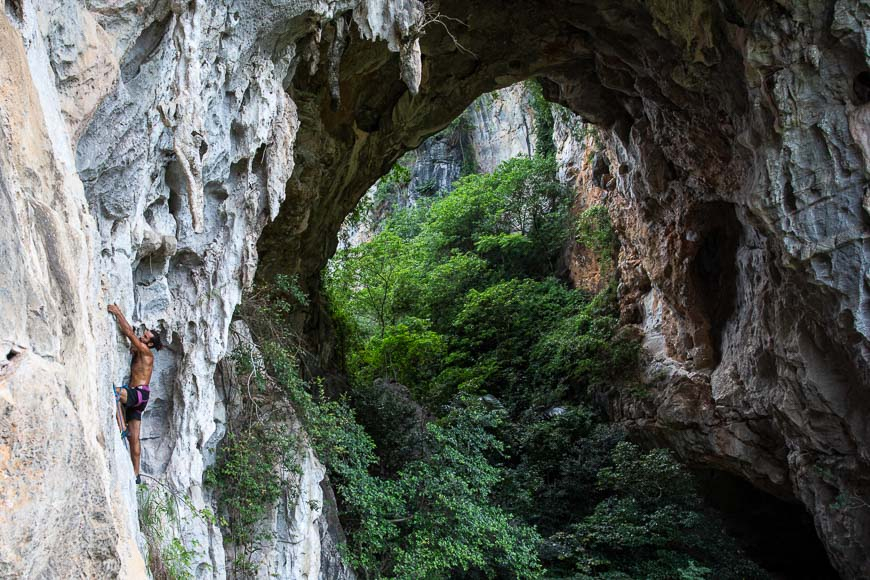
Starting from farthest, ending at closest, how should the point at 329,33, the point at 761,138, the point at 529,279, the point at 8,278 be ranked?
the point at 529,279
the point at 761,138
the point at 329,33
the point at 8,278

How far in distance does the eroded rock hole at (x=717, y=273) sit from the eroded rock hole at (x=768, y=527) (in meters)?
3.20

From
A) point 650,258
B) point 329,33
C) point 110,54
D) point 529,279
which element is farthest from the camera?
point 529,279

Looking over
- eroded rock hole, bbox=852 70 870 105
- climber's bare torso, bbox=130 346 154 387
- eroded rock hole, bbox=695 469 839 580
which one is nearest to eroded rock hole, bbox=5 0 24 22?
climber's bare torso, bbox=130 346 154 387

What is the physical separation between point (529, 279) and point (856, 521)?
335 inches

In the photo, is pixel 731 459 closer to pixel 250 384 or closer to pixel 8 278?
pixel 250 384

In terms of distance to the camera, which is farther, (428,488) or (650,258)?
(650,258)

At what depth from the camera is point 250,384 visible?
7.39 metres

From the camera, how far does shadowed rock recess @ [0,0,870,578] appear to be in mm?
2682

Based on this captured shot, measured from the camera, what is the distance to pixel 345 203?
37.9 feet

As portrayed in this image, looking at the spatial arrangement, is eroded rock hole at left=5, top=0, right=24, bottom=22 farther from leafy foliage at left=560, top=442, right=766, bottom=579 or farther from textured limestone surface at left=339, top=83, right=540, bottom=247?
textured limestone surface at left=339, top=83, right=540, bottom=247

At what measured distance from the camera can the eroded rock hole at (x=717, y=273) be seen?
11410mm

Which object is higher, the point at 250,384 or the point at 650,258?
the point at 650,258

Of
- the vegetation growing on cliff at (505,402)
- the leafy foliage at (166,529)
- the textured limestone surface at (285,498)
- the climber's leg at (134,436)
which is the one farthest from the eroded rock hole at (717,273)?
the climber's leg at (134,436)

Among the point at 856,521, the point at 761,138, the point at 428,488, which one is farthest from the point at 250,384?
the point at 856,521
